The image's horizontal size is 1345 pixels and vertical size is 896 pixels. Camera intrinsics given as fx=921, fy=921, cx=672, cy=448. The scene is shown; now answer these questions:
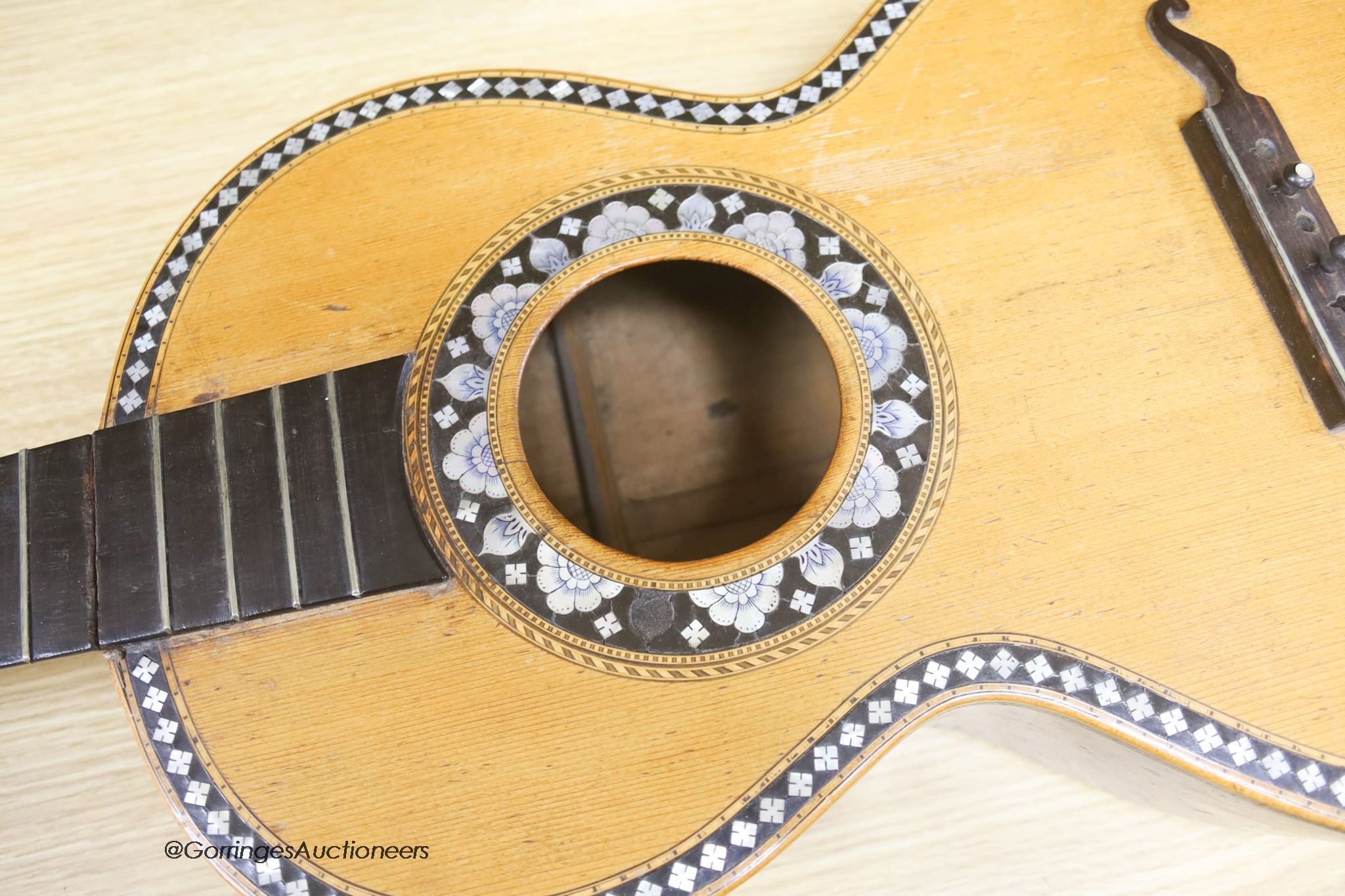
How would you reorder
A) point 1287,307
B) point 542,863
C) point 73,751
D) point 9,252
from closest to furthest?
point 542,863 < point 1287,307 < point 73,751 < point 9,252

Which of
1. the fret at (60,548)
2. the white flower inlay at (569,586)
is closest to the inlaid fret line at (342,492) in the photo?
the white flower inlay at (569,586)

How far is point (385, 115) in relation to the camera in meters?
1.50

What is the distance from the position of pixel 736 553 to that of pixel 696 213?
0.53 m

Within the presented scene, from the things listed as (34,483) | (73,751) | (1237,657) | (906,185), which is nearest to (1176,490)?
(1237,657)

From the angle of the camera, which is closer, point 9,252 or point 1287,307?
point 1287,307

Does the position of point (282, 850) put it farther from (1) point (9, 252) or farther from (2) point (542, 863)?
(1) point (9, 252)

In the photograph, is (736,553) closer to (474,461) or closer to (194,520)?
(474,461)

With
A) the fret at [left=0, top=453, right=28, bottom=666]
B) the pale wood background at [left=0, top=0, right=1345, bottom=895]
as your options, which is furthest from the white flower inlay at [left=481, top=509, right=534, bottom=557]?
the pale wood background at [left=0, top=0, right=1345, bottom=895]

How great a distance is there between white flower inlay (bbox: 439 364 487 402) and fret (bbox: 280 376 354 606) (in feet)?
0.58

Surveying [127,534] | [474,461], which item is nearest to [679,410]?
[474,461]

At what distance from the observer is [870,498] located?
4.31ft

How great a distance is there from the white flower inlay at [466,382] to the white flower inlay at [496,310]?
4cm

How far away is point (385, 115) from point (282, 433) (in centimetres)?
55

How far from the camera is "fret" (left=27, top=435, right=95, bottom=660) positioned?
4.30 feet
